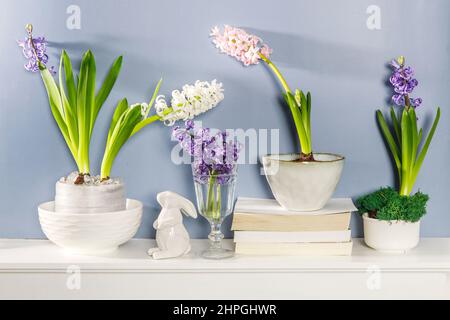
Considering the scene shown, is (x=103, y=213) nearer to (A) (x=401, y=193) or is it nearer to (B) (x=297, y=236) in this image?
(B) (x=297, y=236)

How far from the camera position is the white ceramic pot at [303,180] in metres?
1.12

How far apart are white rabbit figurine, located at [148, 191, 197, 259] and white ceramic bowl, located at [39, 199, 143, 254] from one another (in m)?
0.05

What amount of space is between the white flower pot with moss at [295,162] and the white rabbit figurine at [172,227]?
6.8 inches

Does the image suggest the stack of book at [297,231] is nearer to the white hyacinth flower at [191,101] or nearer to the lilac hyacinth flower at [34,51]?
the white hyacinth flower at [191,101]

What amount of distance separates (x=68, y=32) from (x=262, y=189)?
492mm

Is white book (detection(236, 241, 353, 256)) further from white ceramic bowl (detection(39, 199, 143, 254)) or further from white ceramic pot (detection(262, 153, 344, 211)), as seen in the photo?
white ceramic bowl (detection(39, 199, 143, 254))

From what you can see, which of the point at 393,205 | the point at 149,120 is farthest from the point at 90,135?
the point at 393,205

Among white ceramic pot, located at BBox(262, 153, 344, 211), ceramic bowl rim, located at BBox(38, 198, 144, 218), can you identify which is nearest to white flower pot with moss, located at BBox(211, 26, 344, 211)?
white ceramic pot, located at BBox(262, 153, 344, 211)

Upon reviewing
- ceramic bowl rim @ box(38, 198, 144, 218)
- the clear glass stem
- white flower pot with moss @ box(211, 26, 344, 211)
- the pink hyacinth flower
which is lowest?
the clear glass stem

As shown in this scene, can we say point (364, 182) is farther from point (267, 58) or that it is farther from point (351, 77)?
point (267, 58)

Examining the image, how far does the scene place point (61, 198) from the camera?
1.14 m

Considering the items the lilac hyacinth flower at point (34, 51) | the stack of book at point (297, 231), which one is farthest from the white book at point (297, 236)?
the lilac hyacinth flower at point (34, 51)

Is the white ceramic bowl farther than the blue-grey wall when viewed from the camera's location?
No

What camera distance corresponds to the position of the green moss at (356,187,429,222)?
3.73ft
